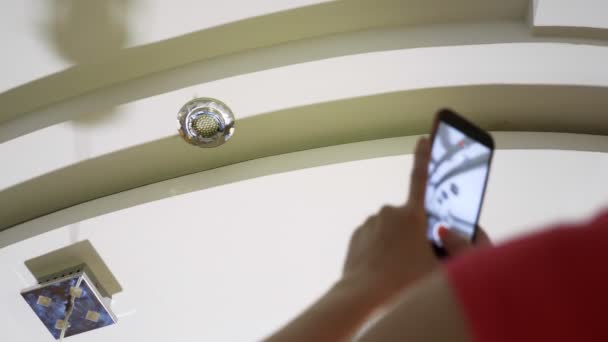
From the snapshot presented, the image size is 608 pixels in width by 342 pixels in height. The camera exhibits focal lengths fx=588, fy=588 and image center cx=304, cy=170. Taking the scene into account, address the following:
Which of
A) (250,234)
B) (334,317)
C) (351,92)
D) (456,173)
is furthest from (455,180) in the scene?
(250,234)

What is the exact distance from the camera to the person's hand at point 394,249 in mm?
748

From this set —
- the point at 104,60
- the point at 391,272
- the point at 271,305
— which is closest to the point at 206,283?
the point at 271,305

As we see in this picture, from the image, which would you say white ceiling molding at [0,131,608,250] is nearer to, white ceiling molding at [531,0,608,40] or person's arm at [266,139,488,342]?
white ceiling molding at [531,0,608,40]

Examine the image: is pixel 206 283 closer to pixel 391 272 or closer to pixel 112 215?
pixel 112 215

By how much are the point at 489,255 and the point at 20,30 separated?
80.7 inches

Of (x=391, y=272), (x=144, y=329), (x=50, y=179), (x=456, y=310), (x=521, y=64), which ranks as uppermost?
(x=50, y=179)

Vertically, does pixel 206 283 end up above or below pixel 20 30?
below

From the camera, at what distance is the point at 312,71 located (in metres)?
2.21

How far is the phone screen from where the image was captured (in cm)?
107

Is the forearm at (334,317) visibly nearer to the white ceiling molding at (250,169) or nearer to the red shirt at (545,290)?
the red shirt at (545,290)

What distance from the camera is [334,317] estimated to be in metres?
0.70

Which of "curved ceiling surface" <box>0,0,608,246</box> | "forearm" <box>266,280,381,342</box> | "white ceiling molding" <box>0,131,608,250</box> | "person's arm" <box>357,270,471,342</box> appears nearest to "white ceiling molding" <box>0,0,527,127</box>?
"curved ceiling surface" <box>0,0,608,246</box>

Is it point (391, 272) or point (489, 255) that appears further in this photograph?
point (391, 272)

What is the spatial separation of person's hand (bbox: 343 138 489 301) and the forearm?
2 cm
